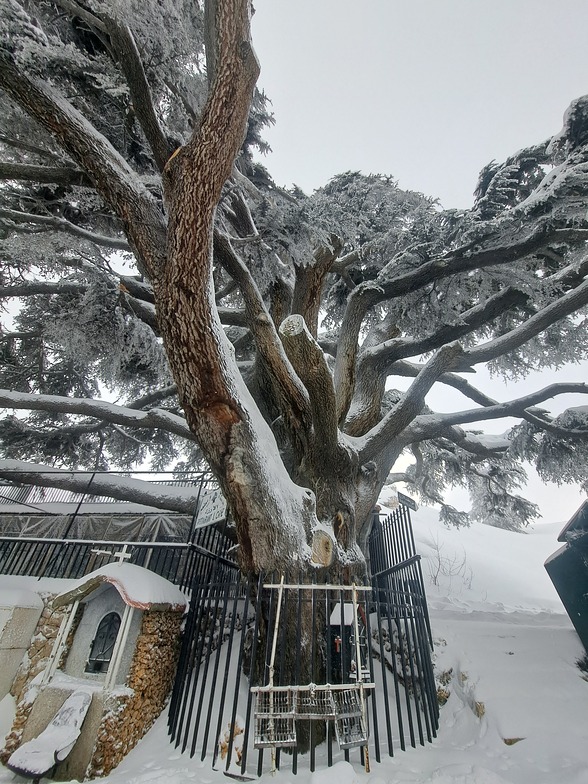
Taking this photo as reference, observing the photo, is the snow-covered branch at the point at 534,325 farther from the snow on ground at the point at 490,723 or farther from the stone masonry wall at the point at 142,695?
the stone masonry wall at the point at 142,695

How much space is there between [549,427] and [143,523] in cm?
907

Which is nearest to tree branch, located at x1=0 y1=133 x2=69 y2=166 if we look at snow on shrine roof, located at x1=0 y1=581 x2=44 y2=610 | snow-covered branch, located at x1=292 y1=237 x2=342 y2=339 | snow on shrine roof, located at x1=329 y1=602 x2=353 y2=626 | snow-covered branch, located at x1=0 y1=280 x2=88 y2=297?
snow-covered branch, located at x1=0 y1=280 x2=88 y2=297

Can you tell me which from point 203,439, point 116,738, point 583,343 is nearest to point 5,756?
point 116,738

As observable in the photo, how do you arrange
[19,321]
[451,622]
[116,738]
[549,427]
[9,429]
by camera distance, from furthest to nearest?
[19,321] → [9,429] → [549,427] → [451,622] → [116,738]

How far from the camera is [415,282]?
20.3ft

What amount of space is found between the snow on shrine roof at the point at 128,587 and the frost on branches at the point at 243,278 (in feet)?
4.32

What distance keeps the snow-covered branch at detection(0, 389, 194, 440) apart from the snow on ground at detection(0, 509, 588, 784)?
371 centimetres

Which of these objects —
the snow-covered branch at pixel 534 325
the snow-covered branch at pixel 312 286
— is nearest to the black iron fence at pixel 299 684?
the snow-covered branch at pixel 534 325

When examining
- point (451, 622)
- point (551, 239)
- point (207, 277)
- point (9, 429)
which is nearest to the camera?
point (207, 277)

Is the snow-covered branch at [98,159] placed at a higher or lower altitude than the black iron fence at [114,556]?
higher

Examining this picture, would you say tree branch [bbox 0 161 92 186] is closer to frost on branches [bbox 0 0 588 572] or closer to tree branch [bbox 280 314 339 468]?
frost on branches [bbox 0 0 588 572]

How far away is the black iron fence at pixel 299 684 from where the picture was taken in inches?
113

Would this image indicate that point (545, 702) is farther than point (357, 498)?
No

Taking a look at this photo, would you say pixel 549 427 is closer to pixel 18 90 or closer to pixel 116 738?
pixel 116 738
